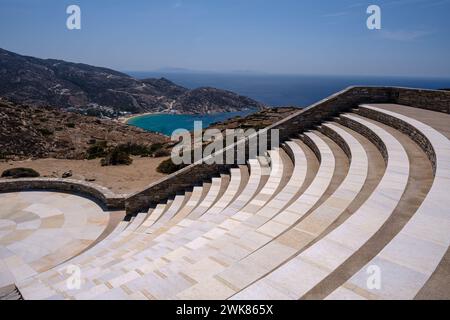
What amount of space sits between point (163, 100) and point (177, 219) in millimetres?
144783

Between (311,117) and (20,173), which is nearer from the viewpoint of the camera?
(311,117)

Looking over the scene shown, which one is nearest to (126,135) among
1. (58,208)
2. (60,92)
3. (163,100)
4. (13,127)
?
(13,127)

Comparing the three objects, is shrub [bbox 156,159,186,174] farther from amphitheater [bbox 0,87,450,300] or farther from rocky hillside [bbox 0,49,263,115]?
rocky hillside [bbox 0,49,263,115]

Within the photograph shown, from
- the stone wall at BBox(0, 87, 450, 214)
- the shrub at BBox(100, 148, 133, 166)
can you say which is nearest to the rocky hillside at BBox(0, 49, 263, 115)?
the shrub at BBox(100, 148, 133, 166)

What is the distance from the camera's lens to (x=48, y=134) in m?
32.6

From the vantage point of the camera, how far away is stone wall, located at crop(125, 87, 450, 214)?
13.2 metres

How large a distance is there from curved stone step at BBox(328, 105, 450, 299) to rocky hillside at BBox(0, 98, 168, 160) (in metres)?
24.9

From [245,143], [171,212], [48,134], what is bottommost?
[171,212]

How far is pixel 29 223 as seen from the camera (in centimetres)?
1140

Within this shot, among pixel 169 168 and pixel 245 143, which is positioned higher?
pixel 245 143

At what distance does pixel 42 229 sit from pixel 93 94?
138 metres

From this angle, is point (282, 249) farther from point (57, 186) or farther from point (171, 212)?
point (57, 186)

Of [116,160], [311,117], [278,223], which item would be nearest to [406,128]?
[311,117]

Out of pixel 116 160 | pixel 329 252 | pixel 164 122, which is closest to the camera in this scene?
pixel 329 252
